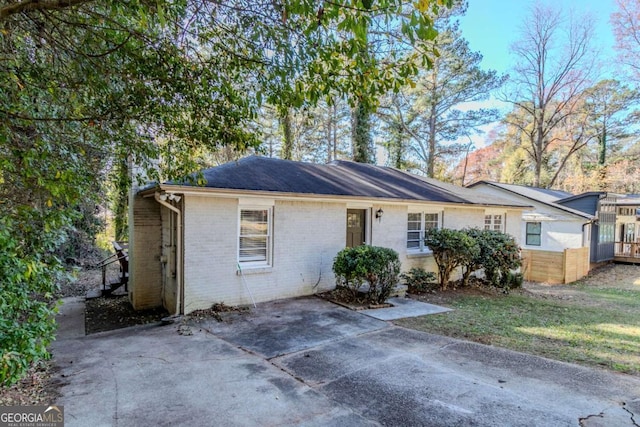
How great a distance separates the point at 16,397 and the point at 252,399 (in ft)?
8.34

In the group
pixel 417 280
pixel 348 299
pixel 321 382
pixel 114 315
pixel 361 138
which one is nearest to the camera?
pixel 321 382

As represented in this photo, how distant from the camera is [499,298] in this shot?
10570mm

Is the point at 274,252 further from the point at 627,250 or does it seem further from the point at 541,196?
the point at 627,250

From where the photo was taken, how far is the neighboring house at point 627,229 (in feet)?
68.6

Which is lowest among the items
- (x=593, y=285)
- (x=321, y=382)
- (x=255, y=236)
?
(x=593, y=285)

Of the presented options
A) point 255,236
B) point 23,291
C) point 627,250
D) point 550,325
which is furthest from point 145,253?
point 627,250

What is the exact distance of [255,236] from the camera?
8.45 metres

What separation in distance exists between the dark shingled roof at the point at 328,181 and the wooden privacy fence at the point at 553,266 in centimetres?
417

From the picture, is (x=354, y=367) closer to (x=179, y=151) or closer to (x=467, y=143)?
(x=179, y=151)

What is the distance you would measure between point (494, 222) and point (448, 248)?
5259mm

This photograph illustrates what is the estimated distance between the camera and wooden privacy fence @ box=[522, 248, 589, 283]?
51.6 ft

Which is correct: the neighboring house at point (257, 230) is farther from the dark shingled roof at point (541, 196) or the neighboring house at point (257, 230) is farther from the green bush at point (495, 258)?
the dark shingled roof at point (541, 196)

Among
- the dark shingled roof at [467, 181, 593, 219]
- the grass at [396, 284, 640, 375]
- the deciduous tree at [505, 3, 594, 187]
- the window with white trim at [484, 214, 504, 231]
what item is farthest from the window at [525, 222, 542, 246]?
the deciduous tree at [505, 3, 594, 187]

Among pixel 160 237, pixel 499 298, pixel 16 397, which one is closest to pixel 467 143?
pixel 499 298
